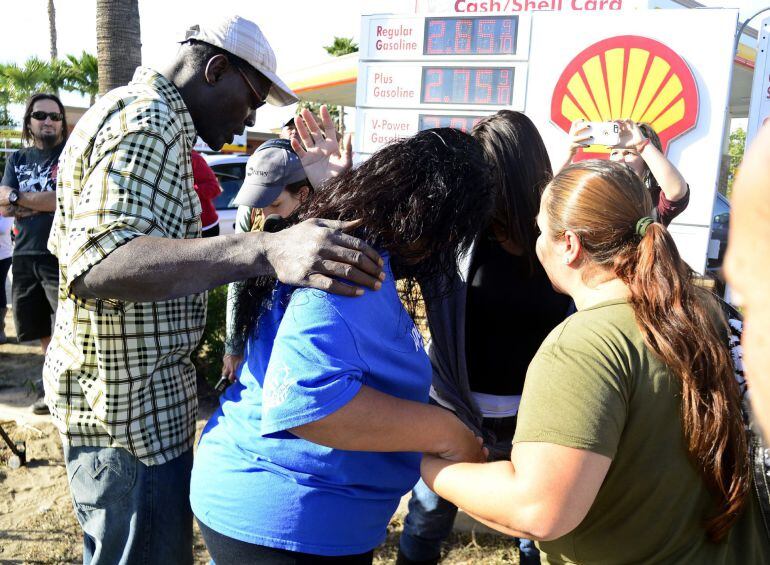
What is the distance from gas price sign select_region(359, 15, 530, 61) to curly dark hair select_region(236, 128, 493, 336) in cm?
611

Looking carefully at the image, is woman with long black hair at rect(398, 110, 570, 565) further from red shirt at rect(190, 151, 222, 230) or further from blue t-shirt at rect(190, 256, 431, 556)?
red shirt at rect(190, 151, 222, 230)

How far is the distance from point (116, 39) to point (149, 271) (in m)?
4.64

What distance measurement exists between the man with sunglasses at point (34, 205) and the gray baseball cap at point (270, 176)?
229cm

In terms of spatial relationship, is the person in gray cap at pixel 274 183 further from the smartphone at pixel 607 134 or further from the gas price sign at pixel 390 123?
the gas price sign at pixel 390 123

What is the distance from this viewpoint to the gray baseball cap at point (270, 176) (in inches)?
112

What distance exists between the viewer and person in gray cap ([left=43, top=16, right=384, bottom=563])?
1274 mm

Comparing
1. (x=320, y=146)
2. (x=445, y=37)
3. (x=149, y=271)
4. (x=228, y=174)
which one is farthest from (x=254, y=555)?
(x=228, y=174)

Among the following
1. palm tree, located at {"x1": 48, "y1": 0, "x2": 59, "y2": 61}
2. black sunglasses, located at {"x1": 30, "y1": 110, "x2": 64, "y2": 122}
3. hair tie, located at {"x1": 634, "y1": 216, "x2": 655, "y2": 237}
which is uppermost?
palm tree, located at {"x1": 48, "y1": 0, "x2": 59, "y2": 61}

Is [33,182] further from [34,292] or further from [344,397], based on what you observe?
[344,397]

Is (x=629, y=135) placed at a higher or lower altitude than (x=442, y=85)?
lower

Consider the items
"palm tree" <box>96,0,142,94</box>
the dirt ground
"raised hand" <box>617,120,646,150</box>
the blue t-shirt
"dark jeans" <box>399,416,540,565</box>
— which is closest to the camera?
the blue t-shirt

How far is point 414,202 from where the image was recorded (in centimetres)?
136

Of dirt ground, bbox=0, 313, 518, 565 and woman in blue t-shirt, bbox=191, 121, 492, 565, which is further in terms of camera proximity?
dirt ground, bbox=0, 313, 518, 565

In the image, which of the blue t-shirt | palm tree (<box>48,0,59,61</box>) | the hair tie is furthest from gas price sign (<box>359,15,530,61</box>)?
palm tree (<box>48,0,59,61</box>)
